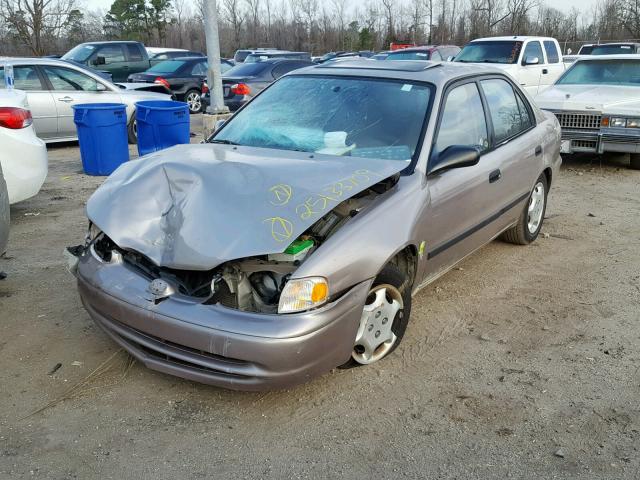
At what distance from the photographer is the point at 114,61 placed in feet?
60.6

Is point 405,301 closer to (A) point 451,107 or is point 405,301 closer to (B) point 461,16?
(A) point 451,107

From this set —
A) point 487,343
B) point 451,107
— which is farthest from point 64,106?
point 487,343

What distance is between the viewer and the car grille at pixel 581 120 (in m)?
8.90

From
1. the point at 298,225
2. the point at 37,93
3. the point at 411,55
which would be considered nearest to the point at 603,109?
the point at 298,225

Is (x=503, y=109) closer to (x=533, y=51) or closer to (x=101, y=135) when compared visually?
(x=101, y=135)

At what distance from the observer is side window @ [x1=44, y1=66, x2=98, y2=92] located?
10.4 m

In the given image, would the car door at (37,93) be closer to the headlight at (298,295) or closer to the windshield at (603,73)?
the windshield at (603,73)

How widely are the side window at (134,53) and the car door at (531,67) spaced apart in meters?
11.4

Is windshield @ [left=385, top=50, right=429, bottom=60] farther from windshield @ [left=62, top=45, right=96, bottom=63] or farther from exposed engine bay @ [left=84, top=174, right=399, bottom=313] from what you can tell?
exposed engine bay @ [left=84, top=174, right=399, bottom=313]

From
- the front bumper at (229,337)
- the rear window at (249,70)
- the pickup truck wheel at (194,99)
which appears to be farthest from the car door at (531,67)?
the front bumper at (229,337)

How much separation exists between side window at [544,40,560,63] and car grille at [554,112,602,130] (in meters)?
6.30

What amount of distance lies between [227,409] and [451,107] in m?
2.53

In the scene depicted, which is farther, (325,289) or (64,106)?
(64,106)

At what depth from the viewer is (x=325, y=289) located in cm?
305
